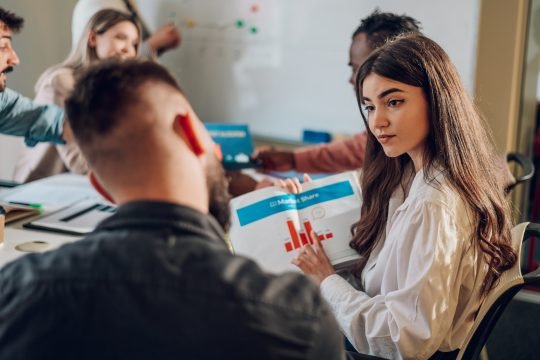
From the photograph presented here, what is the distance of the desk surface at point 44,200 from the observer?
1.53 m

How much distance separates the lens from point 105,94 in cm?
74

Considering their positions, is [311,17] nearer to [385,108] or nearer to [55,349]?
[385,108]

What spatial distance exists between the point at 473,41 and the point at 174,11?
1.49m

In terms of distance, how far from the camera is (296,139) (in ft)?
9.36

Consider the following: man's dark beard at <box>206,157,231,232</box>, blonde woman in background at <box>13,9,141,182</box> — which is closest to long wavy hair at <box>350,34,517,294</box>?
man's dark beard at <box>206,157,231,232</box>

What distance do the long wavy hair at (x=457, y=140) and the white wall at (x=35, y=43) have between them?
206 cm

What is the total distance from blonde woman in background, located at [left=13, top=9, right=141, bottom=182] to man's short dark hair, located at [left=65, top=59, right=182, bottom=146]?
1650mm

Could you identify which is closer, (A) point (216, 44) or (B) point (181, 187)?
(B) point (181, 187)

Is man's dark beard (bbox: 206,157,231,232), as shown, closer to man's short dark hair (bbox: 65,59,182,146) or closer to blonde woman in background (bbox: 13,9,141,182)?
man's short dark hair (bbox: 65,59,182,146)

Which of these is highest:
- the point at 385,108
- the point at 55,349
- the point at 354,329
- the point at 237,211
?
the point at 385,108

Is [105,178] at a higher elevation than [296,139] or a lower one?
higher

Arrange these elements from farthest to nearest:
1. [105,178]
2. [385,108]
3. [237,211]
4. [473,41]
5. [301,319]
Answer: [473,41] → [237,211] → [385,108] → [105,178] → [301,319]

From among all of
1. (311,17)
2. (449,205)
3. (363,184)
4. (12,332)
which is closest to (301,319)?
(12,332)

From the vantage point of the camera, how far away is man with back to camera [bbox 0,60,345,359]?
63 centimetres
